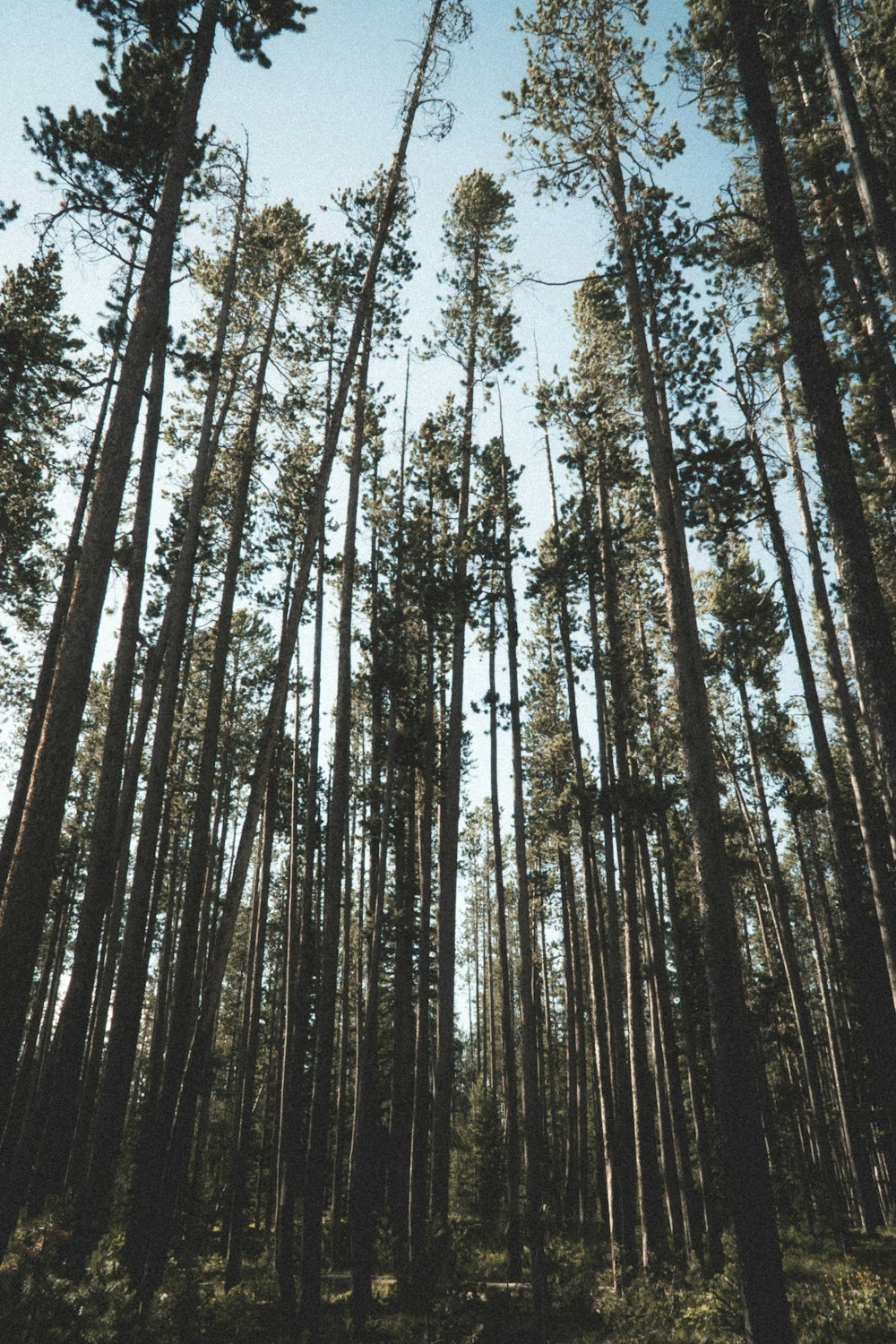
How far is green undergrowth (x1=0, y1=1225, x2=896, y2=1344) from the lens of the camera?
6289mm

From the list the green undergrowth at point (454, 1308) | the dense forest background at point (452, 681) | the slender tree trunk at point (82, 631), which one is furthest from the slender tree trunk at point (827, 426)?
the green undergrowth at point (454, 1308)

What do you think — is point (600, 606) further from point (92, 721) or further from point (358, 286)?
point (92, 721)

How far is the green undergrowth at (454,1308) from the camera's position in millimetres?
6289

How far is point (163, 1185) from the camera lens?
8.20 meters

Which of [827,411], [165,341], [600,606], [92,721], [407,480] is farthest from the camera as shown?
[92,721]

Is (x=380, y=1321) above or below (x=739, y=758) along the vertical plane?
below

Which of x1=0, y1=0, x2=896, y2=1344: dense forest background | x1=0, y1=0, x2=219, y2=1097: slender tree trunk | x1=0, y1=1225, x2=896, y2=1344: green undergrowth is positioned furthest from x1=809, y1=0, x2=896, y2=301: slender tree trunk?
x1=0, y1=1225, x2=896, y2=1344: green undergrowth

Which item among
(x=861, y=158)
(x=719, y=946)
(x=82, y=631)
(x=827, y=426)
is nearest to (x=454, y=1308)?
(x=719, y=946)

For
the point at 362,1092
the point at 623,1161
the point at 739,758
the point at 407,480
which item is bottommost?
the point at 623,1161

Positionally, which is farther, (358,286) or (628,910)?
(358,286)

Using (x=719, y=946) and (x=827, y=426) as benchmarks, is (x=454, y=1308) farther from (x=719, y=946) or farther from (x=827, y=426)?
(x=827, y=426)

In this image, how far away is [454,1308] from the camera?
374 inches

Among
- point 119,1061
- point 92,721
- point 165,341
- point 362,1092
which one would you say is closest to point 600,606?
point 165,341

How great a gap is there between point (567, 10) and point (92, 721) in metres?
22.1
